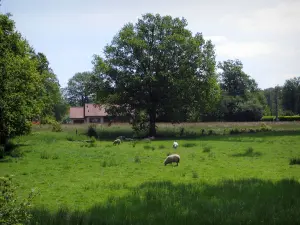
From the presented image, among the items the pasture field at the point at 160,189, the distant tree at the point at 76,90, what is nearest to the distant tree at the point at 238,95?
the distant tree at the point at 76,90

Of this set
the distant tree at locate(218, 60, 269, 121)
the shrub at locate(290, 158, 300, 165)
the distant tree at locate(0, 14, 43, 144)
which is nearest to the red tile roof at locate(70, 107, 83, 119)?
the distant tree at locate(218, 60, 269, 121)

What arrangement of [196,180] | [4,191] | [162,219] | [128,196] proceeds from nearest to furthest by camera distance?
1. [4,191]
2. [162,219]
3. [128,196]
4. [196,180]

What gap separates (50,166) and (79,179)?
539cm

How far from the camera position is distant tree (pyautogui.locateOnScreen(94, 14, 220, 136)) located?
176 ft

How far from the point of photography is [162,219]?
34.9ft

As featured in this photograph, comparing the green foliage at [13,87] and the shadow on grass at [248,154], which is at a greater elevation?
the green foliage at [13,87]

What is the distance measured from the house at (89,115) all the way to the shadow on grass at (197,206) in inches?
3635

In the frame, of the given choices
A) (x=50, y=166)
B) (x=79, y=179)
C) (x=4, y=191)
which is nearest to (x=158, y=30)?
(x=50, y=166)

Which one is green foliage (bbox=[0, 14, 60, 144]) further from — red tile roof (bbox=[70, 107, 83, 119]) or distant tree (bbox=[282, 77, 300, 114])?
distant tree (bbox=[282, 77, 300, 114])

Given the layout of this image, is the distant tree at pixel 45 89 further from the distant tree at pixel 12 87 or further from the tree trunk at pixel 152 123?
the tree trunk at pixel 152 123

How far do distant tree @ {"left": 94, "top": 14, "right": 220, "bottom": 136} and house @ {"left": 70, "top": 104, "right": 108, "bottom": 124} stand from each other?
49.7 metres

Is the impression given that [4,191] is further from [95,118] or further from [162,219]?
[95,118]

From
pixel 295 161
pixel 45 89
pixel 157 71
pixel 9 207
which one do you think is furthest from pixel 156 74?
pixel 9 207

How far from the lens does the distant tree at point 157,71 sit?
5375 cm
